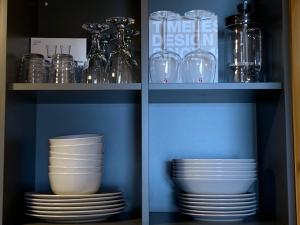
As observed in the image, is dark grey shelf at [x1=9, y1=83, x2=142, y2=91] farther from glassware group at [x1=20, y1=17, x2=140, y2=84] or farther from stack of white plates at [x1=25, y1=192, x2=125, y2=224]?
stack of white plates at [x1=25, y1=192, x2=125, y2=224]

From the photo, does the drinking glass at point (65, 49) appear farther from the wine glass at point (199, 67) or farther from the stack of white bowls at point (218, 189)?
the stack of white bowls at point (218, 189)

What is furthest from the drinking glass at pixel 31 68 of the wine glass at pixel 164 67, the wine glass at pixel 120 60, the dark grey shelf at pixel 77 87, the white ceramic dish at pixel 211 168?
the white ceramic dish at pixel 211 168

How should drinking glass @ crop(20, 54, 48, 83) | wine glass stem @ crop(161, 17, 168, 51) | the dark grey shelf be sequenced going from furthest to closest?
wine glass stem @ crop(161, 17, 168, 51)
drinking glass @ crop(20, 54, 48, 83)
the dark grey shelf

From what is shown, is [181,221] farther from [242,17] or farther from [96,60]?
[242,17]

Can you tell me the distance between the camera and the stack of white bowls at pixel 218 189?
129 centimetres

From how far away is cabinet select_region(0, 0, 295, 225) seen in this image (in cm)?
123

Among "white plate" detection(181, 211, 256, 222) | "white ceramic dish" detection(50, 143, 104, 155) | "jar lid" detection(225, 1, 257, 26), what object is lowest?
"white plate" detection(181, 211, 256, 222)

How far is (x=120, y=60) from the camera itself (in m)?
1.38

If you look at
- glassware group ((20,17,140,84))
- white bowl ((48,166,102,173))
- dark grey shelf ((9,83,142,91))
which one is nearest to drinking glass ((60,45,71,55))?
glassware group ((20,17,140,84))

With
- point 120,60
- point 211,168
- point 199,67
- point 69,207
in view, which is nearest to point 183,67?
point 199,67

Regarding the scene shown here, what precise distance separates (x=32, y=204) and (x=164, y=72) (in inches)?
21.4

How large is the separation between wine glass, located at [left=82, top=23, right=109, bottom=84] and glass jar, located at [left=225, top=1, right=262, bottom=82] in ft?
1.32

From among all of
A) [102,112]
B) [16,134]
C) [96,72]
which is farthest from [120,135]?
[16,134]

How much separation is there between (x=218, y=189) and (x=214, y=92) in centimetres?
28
